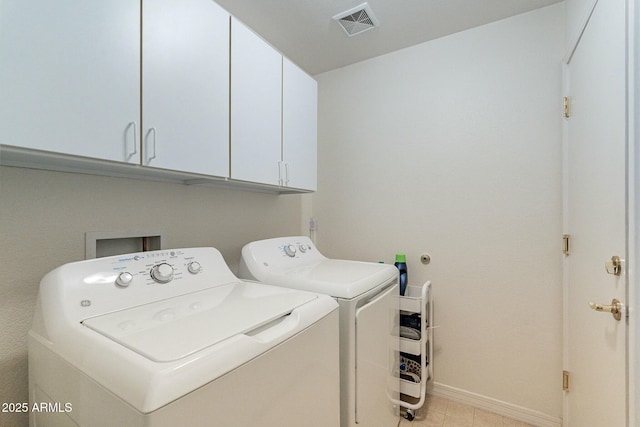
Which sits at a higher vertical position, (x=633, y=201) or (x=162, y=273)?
(x=633, y=201)

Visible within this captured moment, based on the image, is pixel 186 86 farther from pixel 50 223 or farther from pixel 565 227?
pixel 565 227

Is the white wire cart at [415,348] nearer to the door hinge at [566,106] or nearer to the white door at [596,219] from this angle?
the white door at [596,219]

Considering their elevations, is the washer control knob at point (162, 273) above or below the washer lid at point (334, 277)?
above

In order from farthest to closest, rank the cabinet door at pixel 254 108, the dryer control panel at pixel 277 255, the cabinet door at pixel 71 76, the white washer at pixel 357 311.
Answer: the dryer control panel at pixel 277 255, the cabinet door at pixel 254 108, the white washer at pixel 357 311, the cabinet door at pixel 71 76

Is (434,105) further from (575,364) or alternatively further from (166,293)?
(166,293)

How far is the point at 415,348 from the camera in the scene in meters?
1.77

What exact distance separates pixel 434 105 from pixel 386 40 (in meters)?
0.60

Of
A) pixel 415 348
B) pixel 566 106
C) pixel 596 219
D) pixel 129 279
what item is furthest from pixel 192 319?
pixel 566 106

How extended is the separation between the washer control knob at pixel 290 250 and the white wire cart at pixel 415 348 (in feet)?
2.66

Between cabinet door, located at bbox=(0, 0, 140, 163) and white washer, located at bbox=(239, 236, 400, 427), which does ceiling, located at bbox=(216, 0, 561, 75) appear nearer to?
cabinet door, located at bbox=(0, 0, 140, 163)

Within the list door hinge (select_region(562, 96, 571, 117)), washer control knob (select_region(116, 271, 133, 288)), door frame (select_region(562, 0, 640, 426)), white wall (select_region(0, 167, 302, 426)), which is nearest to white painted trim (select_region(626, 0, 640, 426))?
door frame (select_region(562, 0, 640, 426))

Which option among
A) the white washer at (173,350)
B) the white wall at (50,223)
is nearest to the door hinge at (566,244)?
the white washer at (173,350)

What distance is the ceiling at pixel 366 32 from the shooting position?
170 centimetres

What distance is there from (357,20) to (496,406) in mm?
2740
